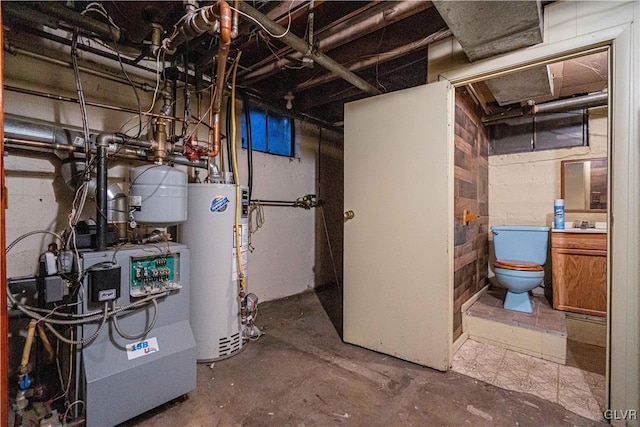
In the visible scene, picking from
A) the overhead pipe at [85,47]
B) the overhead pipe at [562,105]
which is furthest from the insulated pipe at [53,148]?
the overhead pipe at [562,105]

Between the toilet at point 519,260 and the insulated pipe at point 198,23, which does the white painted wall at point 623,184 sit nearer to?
the toilet at point 519,260

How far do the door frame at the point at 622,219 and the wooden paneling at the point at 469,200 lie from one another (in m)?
0.85

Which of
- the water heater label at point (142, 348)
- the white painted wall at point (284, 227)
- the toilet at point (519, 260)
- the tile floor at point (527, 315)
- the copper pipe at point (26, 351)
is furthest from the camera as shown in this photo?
the white painted wall at point (284, 227)

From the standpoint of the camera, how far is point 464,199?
246 centimetres

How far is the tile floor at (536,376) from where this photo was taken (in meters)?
1.68

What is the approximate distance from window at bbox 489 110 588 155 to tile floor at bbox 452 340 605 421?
215cm

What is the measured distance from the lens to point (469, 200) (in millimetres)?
2617

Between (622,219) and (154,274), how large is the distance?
99.1 inches

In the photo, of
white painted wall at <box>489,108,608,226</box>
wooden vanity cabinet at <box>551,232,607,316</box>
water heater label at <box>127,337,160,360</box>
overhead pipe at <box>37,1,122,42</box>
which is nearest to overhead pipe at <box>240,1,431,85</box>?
overhead pipe at <box>37,1,122,42</box>

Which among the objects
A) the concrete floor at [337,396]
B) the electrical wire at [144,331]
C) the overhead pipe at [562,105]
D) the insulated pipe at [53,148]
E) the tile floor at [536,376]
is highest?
the overhead pipe at [562,105]

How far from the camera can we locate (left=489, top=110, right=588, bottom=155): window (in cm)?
294

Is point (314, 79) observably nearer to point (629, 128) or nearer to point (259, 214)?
point (259, 214)

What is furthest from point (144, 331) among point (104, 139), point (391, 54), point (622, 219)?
point (622, 219)

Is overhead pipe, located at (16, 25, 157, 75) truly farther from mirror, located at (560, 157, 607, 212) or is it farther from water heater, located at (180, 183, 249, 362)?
mirror, located at (560, 157, 607, 212)
